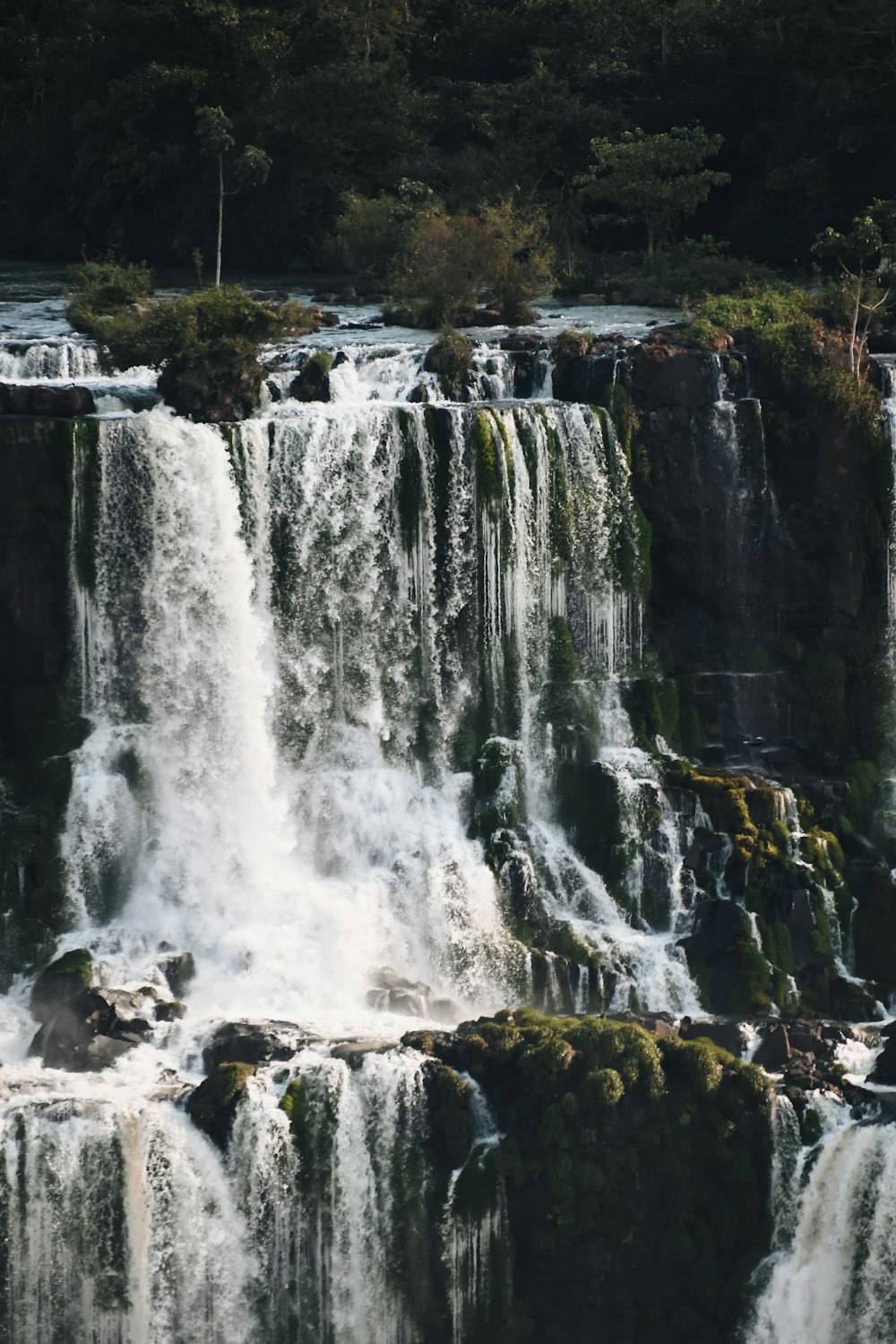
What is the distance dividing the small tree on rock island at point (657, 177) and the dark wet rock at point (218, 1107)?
29.9 m

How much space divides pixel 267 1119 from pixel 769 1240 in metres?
6.70

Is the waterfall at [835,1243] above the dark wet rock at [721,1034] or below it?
below

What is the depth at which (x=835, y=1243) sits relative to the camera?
28.8 metres

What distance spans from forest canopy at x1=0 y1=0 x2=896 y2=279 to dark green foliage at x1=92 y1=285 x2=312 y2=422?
51.2 feet

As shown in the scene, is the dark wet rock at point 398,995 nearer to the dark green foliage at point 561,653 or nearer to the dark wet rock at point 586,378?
the dark green foliage at point 561,653

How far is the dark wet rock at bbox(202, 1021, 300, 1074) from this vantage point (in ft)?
98.6

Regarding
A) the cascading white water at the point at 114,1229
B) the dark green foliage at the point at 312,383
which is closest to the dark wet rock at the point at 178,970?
the cascading white water at the point at 114,1229

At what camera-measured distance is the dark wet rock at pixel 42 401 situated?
35.9 metres

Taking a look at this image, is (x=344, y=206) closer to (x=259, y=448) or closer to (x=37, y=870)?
(x=259, y=448)

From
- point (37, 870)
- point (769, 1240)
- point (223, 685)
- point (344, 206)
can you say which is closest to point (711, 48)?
point (344, 206)

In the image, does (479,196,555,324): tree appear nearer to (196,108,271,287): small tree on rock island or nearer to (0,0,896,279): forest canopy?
(0,0,896,279): forest canopy

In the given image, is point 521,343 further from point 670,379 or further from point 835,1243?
point 835,1243

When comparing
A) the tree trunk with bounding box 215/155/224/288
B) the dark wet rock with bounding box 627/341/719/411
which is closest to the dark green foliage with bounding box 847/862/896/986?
the dark wet rock with bounding box 627/341/719/411

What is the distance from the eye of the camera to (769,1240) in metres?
29.3
